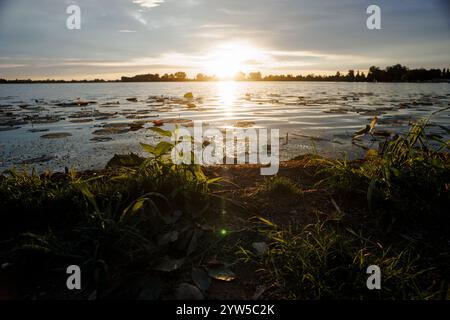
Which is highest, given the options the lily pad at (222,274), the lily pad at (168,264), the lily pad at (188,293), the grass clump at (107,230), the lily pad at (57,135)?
the lily pad at (57,135)

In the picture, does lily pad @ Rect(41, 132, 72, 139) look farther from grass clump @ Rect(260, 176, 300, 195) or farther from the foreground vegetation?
grass clump @ Rect(260, 176, 300, 195)

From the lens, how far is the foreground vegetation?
2.03 meters

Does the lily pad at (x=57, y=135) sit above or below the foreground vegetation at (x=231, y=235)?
above

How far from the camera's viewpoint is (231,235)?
2631 millimetres

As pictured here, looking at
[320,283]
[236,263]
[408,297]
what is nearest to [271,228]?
[236,263]

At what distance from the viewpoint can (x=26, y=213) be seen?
2.81m

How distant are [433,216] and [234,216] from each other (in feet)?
6.56

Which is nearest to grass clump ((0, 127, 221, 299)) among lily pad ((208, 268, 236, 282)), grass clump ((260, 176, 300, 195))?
lily pad ((208, 268, 236, 282))

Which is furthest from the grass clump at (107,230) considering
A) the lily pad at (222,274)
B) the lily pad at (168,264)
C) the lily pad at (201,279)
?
the lily pad at (222,274)

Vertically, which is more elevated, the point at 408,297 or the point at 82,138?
the point at 82,138

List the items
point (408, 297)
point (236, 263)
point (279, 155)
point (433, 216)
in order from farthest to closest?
1. point (279, 155)
2. point (433, 216)
3. point (236, 263)
4. point (408, 297)

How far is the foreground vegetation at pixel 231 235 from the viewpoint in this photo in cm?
203

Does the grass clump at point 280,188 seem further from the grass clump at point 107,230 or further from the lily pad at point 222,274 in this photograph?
the lily pad at point 222,274

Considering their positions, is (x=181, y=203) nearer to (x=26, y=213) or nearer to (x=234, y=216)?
(x=234, y=216)
